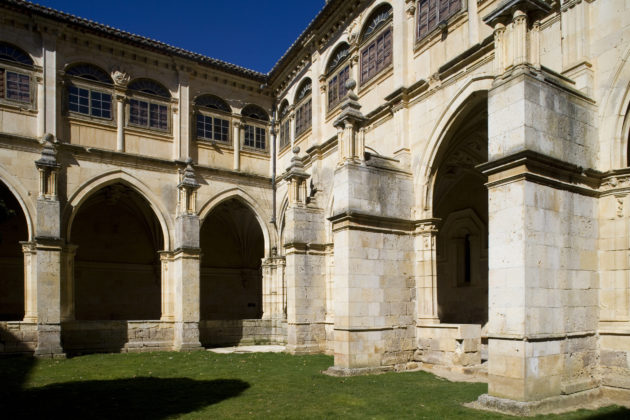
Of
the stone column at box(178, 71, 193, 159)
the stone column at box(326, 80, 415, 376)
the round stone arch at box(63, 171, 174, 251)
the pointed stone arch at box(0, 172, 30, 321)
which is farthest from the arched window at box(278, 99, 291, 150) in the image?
the pointed stone arch at box(0, 172, 30, 321)

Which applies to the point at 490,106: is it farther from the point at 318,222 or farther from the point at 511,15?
the point at 318,222

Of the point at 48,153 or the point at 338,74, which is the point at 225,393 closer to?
the point at 48,153

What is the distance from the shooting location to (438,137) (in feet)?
40.1

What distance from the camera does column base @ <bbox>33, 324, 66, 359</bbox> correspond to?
1570cm

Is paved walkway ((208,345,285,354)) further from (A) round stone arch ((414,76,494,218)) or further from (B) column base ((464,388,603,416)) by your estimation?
(B) column base ((464,388,603,416))

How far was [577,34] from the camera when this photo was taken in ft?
29.4

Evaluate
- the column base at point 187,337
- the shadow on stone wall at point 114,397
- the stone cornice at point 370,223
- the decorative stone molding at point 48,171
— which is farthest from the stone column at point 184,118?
the shadow on stone wall at point 114,397

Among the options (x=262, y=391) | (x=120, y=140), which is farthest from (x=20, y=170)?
(x=262, y=391)

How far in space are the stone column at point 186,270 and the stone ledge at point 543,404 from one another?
1218 cm

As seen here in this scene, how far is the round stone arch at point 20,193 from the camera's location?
16594 mm

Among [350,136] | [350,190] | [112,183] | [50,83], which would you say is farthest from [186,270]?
[350,136]

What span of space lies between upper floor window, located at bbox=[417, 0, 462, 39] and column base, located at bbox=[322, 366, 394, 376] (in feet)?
25.7

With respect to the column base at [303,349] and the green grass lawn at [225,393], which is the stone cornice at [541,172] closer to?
the green grass lawn at [225,393]

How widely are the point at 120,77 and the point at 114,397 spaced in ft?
42.2
